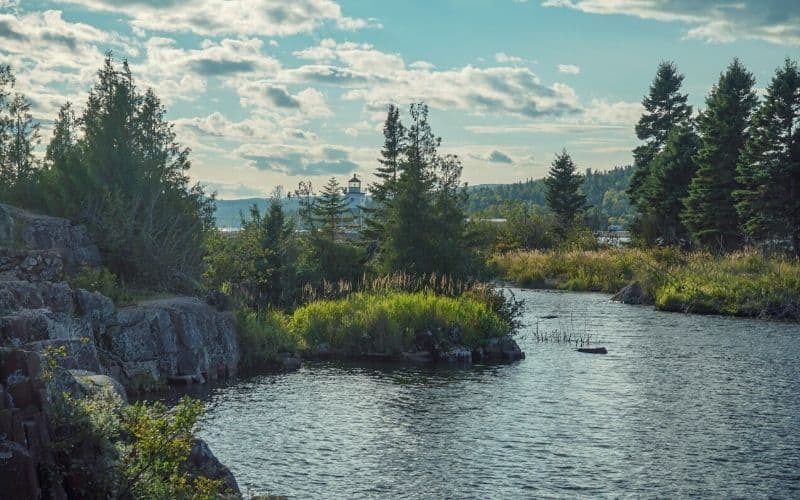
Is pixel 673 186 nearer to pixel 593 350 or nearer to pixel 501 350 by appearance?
pixel 593 350

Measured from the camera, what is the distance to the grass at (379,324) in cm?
2731

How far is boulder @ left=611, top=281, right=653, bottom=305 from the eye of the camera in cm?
4578

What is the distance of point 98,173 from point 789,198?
4317 cm

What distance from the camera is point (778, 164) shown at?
5150 cm

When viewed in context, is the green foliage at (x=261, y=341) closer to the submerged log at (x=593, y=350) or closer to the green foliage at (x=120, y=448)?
the submerged log at (x=593, y=350)

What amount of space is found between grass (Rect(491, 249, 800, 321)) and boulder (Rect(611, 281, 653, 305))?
341 mm

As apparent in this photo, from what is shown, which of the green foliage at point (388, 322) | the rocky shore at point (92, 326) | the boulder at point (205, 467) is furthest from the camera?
the green foliage at point (388, 322)

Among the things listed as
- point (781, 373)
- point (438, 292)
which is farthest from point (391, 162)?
point (781, 373)

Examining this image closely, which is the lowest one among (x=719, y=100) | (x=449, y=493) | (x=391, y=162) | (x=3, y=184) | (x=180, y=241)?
(x=449, y=493)

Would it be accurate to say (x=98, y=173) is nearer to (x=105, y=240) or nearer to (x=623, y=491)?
(x=105, y=240)

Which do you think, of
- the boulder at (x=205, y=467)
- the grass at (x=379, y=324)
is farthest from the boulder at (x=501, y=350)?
the boulder at (x=205, y=467)

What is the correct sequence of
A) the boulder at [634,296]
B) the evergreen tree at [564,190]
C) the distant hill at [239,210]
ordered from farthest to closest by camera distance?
the evergreen tree at [564,190] < the boulder at [634,296] < the distant hill at [239,210]

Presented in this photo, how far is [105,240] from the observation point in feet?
89.7

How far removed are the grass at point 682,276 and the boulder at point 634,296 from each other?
0.34m
